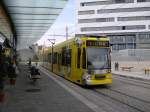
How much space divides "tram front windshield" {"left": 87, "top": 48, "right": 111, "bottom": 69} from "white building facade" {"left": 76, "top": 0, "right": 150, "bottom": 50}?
64.7m

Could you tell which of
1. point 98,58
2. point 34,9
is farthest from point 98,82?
point 34,9

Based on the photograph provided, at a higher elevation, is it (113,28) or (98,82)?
(113,28)

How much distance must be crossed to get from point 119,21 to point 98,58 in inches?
2668

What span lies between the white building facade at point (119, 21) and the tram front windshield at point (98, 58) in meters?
64.7

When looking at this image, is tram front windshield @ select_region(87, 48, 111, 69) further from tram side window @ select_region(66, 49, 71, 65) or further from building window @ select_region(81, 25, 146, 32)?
building window @ select_region(81, 25, 146, 32)

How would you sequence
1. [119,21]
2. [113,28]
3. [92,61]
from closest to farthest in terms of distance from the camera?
[92,61] → [119,21] → [113,28]

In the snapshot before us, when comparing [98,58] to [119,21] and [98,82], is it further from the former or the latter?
[119,21]

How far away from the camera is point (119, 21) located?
8319 cm

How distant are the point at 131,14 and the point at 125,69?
45022 mm

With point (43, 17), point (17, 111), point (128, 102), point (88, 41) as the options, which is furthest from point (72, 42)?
point (17, 111)

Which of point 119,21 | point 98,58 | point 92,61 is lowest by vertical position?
point 92,61

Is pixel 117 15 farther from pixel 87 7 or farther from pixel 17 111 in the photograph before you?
pixel 17 111

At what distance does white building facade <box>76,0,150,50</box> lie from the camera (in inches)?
3199

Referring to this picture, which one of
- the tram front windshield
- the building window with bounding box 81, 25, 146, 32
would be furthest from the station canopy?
the building window with bounding box 81, 25, 146, 32
